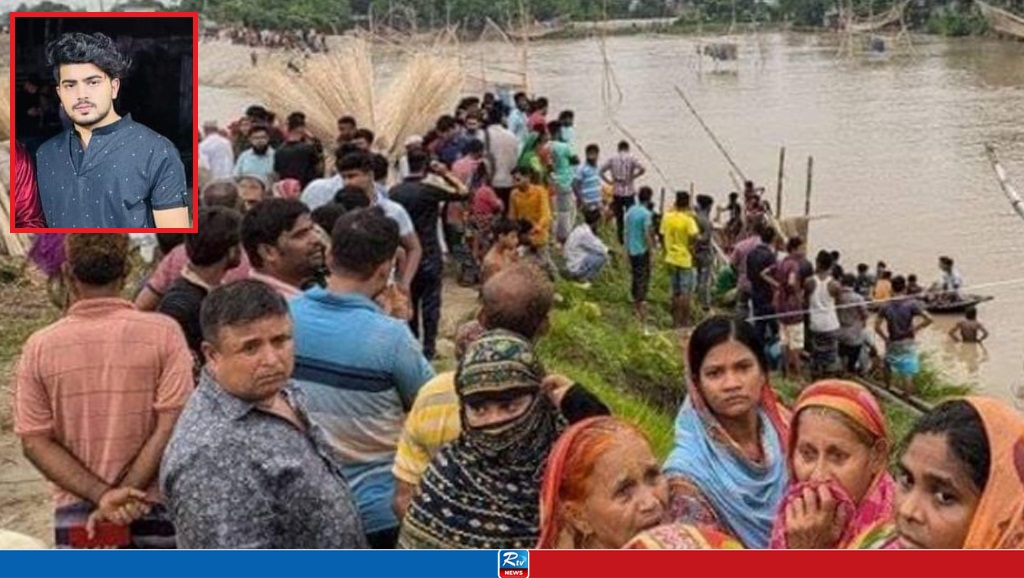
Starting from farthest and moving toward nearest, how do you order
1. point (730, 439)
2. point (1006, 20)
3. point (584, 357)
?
point (1006, 20)
point (584, 357)
point (730, 439)

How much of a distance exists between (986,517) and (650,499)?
1.71ft

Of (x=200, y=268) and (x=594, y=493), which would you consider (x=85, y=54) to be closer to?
(x=200, y=268)

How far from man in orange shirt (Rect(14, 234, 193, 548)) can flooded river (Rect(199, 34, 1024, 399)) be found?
8609 millimetres

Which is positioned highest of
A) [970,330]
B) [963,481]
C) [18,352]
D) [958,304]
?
[963,481]

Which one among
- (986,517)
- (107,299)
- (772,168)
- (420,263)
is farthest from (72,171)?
(772,168)

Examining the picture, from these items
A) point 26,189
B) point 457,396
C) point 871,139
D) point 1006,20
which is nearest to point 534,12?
point 871,139

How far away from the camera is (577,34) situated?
49.2 meters

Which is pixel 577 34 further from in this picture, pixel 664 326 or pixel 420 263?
→ pixel 420 263

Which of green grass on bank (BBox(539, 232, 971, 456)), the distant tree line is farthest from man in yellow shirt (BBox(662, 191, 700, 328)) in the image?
the distant tree line

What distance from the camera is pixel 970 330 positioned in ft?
37.2

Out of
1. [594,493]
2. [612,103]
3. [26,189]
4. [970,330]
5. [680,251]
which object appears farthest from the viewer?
[612,103]

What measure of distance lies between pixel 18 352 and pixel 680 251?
4594 millimetres

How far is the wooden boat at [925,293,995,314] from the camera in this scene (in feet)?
38.7
